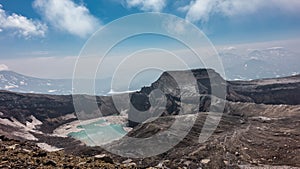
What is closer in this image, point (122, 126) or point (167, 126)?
point (167, 126)

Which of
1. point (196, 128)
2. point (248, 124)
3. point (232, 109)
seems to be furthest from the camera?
point (232, 109)

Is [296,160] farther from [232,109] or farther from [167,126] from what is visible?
[232,109]

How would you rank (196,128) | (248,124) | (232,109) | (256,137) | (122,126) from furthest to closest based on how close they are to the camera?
(122,126) < (232,109) < (248,124) < (196,128) < (256,137)

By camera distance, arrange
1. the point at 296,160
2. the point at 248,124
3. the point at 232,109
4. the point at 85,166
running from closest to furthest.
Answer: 1. the point at 85,166
2. the point at 296,160
3. the point at 248,124
4. the point at 232,109

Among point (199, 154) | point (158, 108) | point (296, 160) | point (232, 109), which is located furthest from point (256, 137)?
point (158, 108)

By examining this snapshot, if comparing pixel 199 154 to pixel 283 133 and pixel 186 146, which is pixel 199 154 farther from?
pixel 283 133

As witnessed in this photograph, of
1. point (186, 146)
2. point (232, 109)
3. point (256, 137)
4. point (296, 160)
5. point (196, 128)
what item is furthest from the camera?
point (232, 109)

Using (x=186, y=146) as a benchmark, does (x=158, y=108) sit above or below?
above

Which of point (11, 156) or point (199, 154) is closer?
point (11, 156)

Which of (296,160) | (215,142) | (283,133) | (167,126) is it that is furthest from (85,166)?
(283,133)
